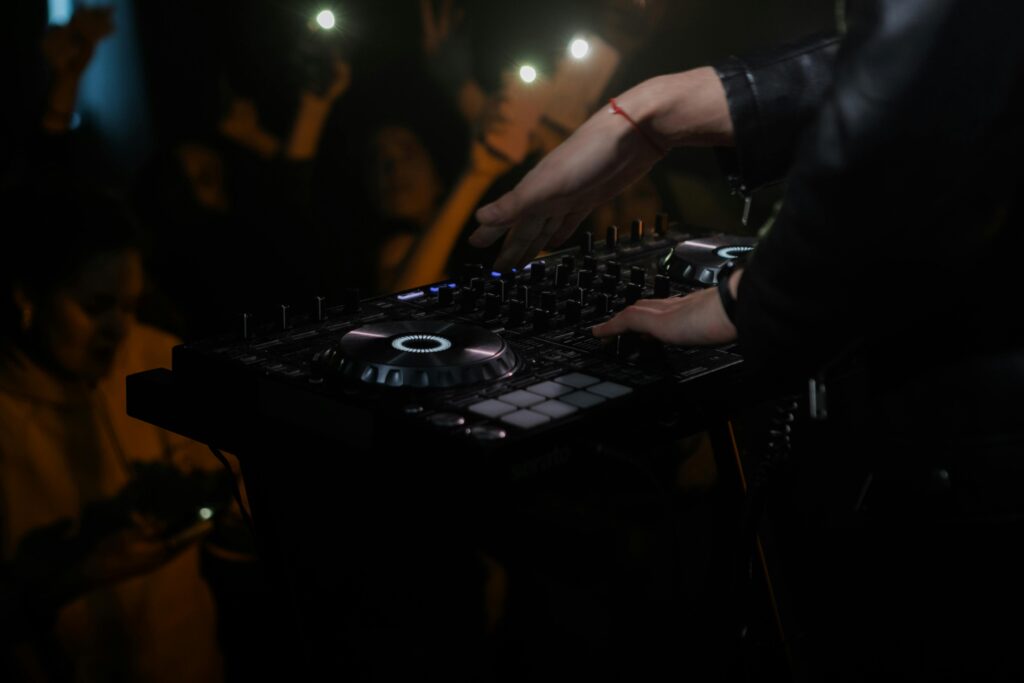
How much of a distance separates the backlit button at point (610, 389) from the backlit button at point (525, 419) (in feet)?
0.37

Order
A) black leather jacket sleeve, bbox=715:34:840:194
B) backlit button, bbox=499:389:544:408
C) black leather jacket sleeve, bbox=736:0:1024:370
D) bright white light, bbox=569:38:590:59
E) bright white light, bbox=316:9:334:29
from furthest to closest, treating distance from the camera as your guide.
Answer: bright white light, bbox=569:38:590:59, bright white light, bbox=316:9:334:29, black leather jacket sleeve, bbox=715:34:840:194, backlit button, bbox=499:389:544:408, black leather jacket sleeve, bbox=736:0:1024:370

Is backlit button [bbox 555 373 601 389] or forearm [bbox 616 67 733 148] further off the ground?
forearm [bbox 616 67 733 148]

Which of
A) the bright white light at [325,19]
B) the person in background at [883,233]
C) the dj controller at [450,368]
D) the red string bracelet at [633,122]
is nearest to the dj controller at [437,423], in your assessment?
the dj controller at [450,368]

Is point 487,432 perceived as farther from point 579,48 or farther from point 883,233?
point 579,48

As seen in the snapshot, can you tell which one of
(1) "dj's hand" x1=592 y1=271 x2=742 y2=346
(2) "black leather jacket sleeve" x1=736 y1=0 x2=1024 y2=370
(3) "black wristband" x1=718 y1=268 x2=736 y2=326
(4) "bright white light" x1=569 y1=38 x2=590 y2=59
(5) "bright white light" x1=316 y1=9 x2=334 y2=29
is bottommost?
(1) "dj's hand" x1=592 y1=271 x2=742 y2=346

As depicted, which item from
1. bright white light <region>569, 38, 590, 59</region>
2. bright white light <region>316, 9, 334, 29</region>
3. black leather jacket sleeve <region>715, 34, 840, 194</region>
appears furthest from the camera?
bright white light <region>569, 38, 590, 59</region>

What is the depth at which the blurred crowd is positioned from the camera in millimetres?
1596

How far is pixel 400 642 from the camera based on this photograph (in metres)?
1.97

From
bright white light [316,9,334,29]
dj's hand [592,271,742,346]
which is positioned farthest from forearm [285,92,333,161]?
dj's hand [592,271,742,346]

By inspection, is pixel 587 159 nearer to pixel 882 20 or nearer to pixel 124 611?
pixel 882 20

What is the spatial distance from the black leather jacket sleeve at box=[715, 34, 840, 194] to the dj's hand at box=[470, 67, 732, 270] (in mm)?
37

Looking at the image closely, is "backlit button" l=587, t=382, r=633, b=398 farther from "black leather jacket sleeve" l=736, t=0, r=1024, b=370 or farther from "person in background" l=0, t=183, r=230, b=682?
"person in background" l=0, t=183, r=230, b=682

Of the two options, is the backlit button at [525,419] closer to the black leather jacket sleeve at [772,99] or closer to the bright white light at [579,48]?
the black leather jacket sleeve at [772,99]

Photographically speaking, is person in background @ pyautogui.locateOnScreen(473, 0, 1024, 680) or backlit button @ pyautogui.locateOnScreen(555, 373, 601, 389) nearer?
person in background @ pyautogui.locateOnScreen(473, 0, 1024, 680)
